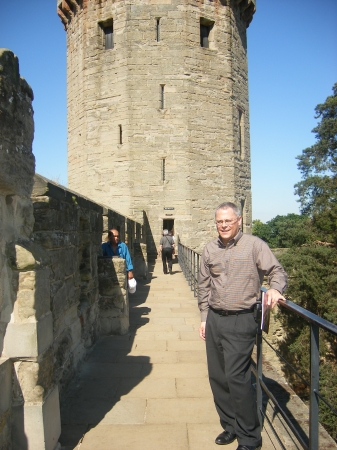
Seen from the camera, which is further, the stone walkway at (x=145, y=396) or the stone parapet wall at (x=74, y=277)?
the stone parapet wall at (x=74, y=277)

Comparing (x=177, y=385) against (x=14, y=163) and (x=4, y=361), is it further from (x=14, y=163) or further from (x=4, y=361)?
(x=14, y=163)

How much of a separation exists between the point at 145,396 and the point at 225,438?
0.99m

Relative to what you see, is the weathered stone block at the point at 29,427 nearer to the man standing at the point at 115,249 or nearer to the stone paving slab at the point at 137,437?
the stone paving slab at the point at 137,437

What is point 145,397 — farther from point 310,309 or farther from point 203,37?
point 203,37

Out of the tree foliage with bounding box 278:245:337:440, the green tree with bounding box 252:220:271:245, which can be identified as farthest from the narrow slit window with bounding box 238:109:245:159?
the green tree with bounding box 252:220:271:245

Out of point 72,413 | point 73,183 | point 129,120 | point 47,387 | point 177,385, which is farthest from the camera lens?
point 73,183

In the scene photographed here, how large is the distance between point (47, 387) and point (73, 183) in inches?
663

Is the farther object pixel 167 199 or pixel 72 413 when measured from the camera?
pixel 167 199

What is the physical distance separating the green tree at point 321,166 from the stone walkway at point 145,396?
19.4 m

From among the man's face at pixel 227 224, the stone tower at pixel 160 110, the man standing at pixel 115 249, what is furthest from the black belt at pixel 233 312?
the stone tower at pixel 160 110

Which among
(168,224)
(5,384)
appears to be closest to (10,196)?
(5,384)

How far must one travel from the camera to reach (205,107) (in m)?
17.1

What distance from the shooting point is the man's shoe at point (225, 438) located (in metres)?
2.70

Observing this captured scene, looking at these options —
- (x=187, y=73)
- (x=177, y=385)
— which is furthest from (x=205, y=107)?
(x=177, y=385)
